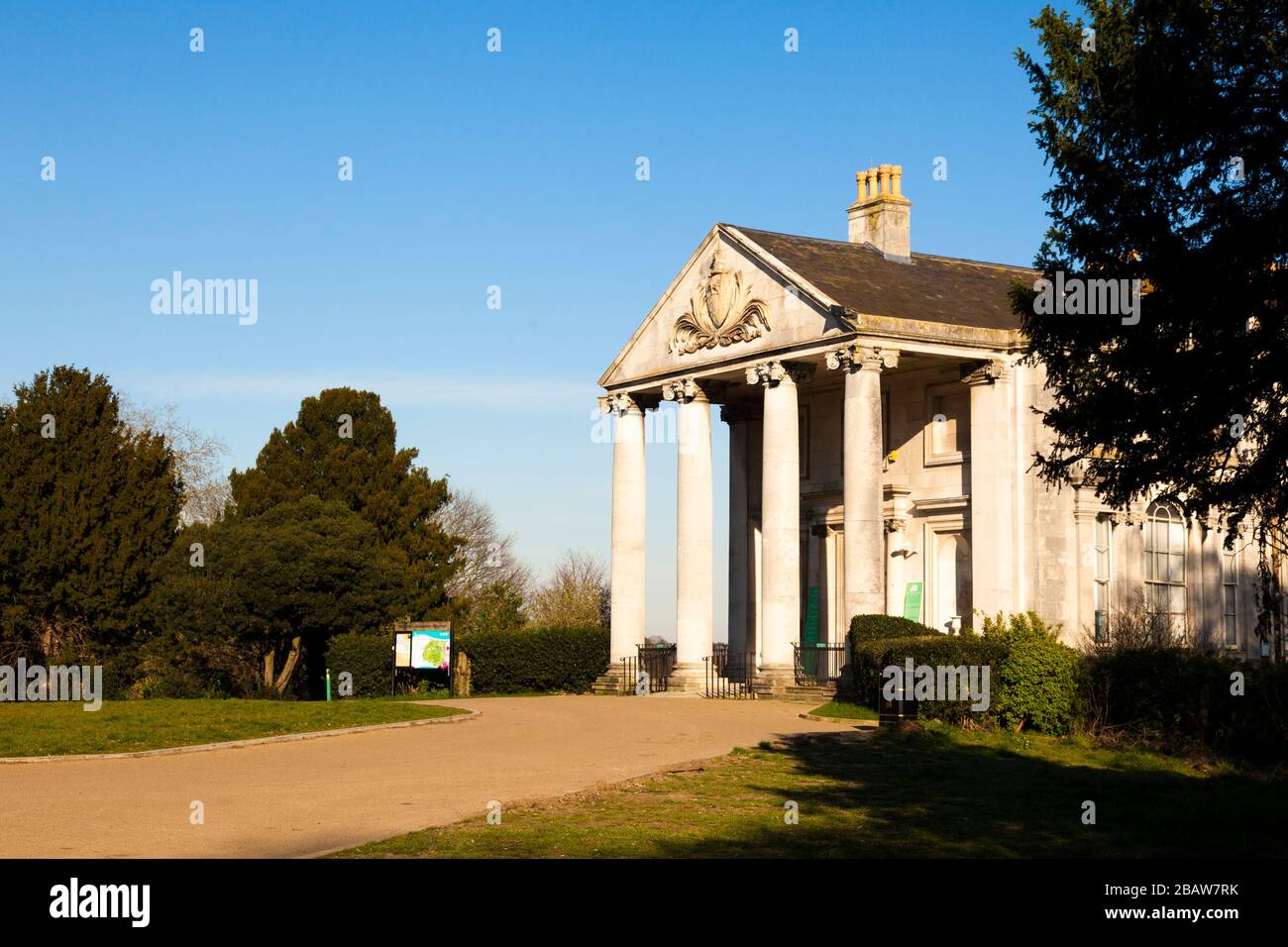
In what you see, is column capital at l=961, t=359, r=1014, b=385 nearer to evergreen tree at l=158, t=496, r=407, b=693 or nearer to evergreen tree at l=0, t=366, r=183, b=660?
evergreen tree at l=158, t=496, r=407, b=693

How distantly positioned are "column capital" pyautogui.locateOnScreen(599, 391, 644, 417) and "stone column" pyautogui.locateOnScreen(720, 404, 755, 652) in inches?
133

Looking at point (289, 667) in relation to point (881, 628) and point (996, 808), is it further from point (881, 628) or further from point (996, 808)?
point (996, 808)

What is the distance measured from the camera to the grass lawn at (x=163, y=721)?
887 inches

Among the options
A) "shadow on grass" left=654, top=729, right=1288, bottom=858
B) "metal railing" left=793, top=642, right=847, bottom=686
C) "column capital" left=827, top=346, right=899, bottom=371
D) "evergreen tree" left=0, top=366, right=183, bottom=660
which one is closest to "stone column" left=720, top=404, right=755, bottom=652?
"metal railing" left=793, top=642, right=847, bottom=686

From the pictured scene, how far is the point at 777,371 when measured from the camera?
126 ft

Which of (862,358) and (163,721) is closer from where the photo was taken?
(163,721)

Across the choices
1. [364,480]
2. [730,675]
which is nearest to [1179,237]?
[730,675]

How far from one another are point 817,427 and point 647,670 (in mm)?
8706

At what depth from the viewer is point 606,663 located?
45031 millimetres

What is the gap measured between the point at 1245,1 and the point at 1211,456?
5038mm

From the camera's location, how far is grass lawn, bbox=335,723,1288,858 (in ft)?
42.0

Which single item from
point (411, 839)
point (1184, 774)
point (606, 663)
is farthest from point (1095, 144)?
point (606, 663)

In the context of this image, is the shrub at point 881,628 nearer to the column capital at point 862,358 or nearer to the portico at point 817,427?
the portico at point 817,427

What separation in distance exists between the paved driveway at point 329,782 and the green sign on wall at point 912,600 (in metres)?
12.3
